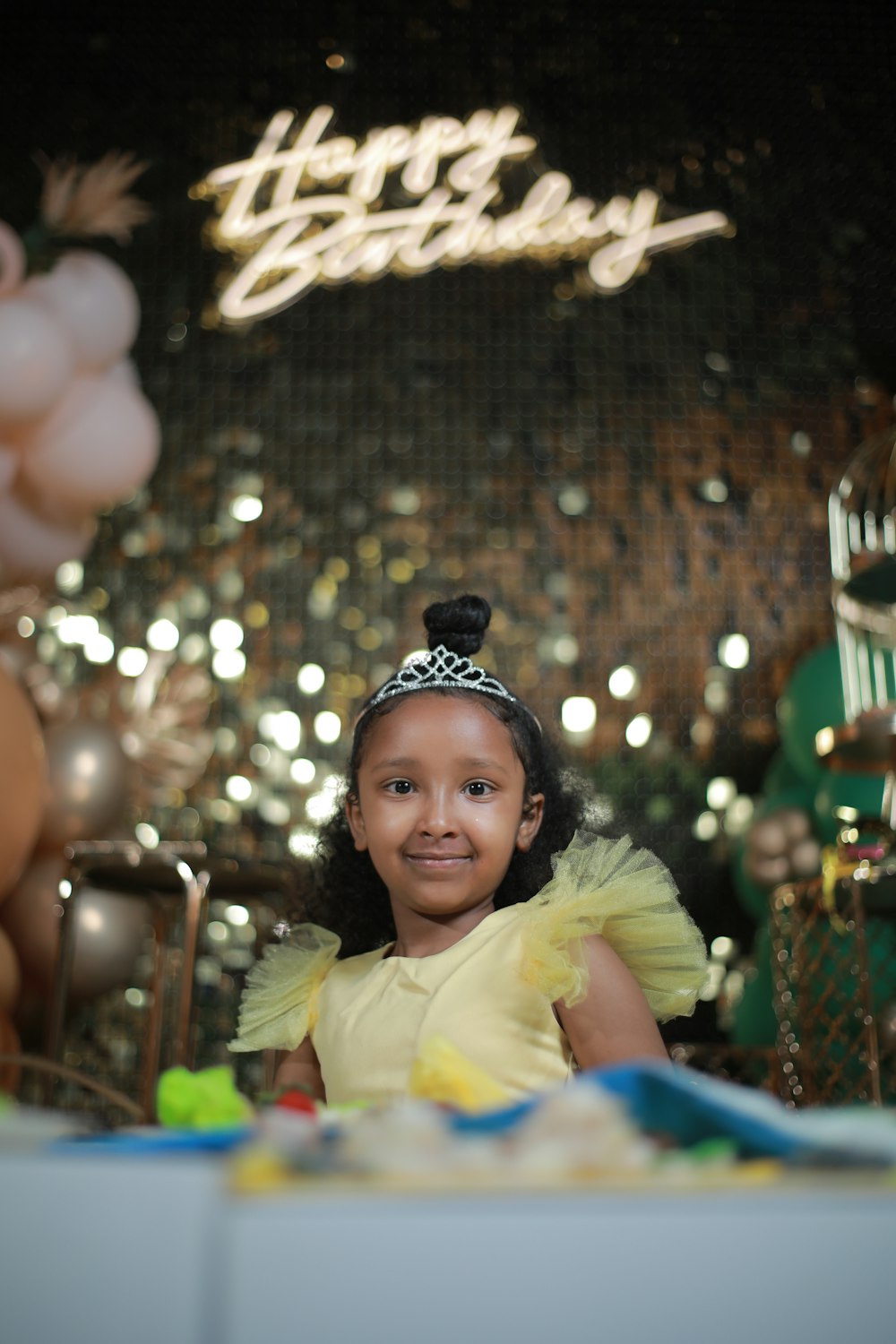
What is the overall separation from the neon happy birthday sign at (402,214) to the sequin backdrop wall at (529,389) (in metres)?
0.06

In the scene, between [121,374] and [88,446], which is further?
[121,374]

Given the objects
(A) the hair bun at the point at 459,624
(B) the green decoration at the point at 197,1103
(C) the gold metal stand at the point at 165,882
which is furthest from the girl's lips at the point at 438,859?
(C) the gold metal stand at the point at 165,882

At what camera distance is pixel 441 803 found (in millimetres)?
1346

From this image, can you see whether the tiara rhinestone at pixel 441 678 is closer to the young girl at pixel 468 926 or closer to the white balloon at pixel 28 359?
the young girl at pixel 468 926

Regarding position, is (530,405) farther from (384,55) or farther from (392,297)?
(384,55)

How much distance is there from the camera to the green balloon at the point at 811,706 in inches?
114

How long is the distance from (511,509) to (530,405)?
1.03ft

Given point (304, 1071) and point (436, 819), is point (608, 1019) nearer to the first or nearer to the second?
point (436, 819)

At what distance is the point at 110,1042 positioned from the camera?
353cm

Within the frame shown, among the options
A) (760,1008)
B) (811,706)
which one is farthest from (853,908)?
(760,1008)

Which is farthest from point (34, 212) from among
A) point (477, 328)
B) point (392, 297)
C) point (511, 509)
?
point (511, 509)

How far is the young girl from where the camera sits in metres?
1.21

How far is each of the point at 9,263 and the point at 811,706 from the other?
194 centimetres

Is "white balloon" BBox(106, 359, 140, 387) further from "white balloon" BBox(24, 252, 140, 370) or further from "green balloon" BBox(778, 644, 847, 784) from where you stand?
"green balloon" BBox(778, 644, 847, 784)
